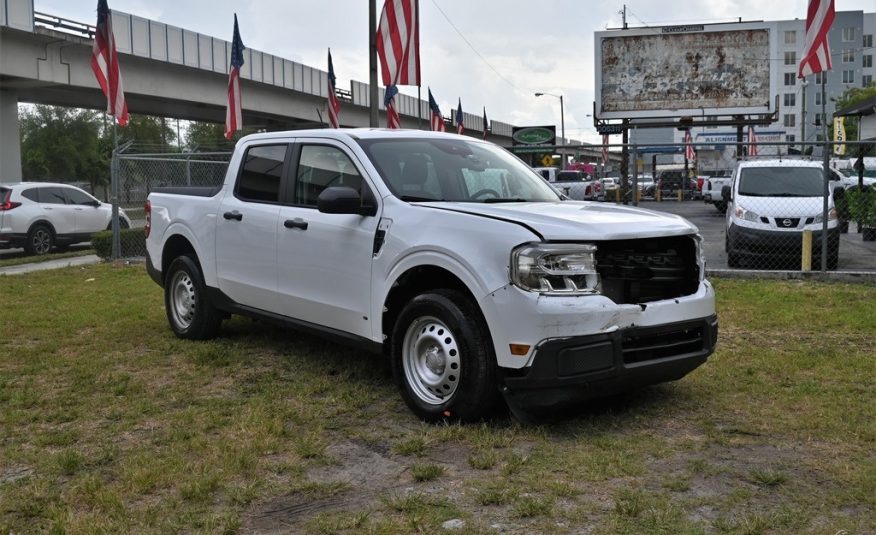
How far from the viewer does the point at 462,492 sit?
4.05m

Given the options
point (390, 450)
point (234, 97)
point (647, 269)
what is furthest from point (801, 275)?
point (234, 97)

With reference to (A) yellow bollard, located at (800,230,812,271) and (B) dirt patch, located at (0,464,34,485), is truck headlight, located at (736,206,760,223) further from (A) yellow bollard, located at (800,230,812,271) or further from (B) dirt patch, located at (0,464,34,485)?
(B) dirt patch, located at (0,464,34,485)

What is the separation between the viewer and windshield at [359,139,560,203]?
569cm

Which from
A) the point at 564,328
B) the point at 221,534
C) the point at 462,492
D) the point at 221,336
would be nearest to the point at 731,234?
the point at 221,336

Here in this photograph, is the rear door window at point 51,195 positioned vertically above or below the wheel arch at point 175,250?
above

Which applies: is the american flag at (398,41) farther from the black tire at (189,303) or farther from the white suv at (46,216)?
the black tire at (189,303)

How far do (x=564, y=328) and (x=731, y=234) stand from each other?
29.2ft

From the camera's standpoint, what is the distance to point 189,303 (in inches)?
304

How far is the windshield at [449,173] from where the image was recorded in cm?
569

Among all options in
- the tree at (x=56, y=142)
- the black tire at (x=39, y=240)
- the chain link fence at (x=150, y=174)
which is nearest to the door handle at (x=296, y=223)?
the chain link fence at (x=150, y=174)

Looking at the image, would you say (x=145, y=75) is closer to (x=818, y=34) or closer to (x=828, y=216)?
(x=818, y=34)

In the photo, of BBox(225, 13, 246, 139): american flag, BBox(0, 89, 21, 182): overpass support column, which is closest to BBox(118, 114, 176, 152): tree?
BBox(0, 89, 21, 182): overpass support column

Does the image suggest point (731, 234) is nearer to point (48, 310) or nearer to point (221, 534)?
point (48, 310)

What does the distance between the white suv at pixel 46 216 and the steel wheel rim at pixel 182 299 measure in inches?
451
